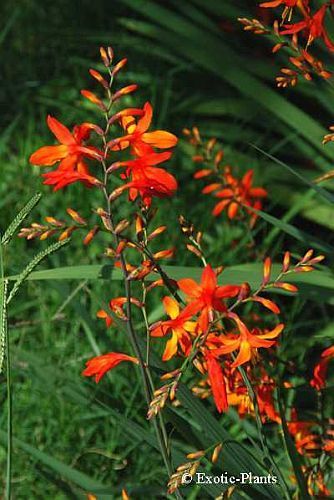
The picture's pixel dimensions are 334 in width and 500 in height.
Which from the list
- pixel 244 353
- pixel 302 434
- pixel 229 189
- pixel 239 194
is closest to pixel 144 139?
pixel 244 353

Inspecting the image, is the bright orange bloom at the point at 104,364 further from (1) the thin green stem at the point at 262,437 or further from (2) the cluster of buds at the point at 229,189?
(2) the cluster of buds at the point at 229,189

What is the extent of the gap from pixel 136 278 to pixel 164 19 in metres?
2.58

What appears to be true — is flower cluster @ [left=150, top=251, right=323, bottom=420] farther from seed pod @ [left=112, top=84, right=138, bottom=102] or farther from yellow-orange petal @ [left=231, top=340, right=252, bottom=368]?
seed pod @ [left=112, top=84, right=138, bottom=102]

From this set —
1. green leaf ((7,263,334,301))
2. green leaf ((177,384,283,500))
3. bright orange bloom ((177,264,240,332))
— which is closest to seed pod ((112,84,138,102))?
bright orange bloom ((177,264,240,332))

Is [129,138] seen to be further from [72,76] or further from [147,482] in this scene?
[72,76]

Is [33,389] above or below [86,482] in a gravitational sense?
below

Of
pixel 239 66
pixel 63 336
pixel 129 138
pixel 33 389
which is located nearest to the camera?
pixel 129 138

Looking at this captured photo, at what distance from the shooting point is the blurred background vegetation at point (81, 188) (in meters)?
2.74

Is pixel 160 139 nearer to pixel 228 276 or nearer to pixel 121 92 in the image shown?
pixel 121 92

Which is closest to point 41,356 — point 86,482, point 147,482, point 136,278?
point 147,482

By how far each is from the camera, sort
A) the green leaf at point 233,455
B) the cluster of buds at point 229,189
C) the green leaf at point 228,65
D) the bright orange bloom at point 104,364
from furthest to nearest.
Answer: the green leaf at point 228,65 → the cluster of buds at point 229,189 → the green leaf at point 233,455 → the bright orange bloom at point 104,364

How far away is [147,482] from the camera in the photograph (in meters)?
2.62

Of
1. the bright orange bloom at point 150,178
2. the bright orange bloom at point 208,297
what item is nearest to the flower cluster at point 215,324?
the bright orange bloom at point 208,297

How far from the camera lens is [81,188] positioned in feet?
12.3
